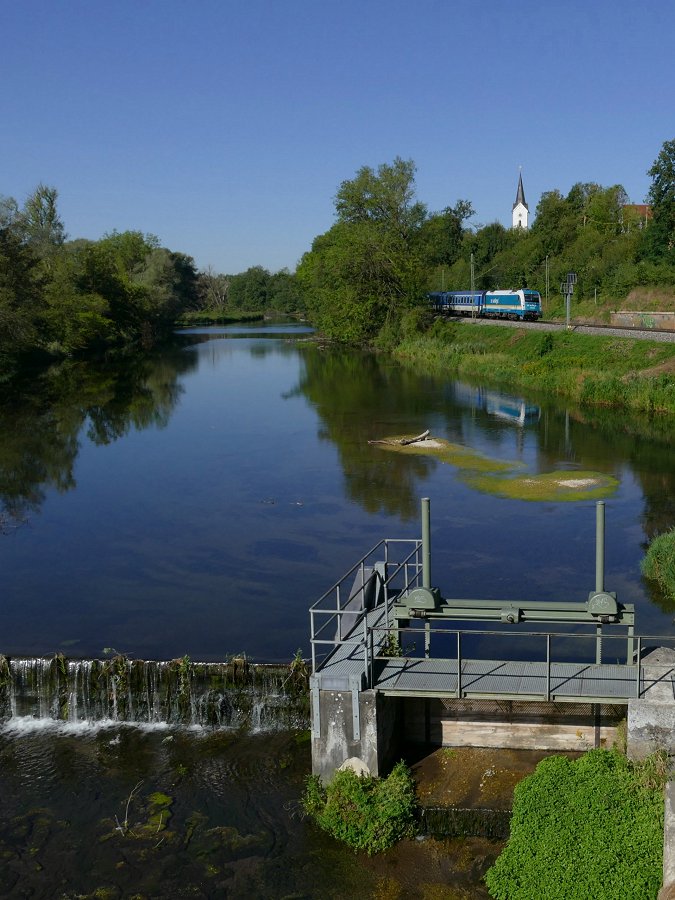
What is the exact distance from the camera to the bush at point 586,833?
10.3 meters

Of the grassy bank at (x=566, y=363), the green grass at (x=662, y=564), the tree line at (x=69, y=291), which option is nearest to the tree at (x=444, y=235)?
the grassy bank at (x=566, y=363)

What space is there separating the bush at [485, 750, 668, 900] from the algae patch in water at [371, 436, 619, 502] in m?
17.7

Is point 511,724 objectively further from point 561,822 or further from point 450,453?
point 450,453

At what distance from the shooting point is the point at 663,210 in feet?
243

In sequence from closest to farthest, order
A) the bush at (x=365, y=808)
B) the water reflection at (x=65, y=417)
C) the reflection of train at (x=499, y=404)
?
the bush at (x=365, y=808)
the water reflection at (x=65, y=417)
the reflection of train at (x=499, y=404)

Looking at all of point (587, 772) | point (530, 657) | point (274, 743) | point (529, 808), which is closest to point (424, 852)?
point (529, 808)

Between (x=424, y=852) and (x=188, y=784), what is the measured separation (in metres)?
4.04

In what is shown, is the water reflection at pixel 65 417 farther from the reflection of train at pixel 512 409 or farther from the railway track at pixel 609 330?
the railway track at pixel 609 330

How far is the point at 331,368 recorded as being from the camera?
74938 millimetres

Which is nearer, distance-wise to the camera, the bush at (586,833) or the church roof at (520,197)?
the bush at (586,833)

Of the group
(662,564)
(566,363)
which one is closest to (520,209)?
(566,363)

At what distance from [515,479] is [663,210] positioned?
51.5 metres

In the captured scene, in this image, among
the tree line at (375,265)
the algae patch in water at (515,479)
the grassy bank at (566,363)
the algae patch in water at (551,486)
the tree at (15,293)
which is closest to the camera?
the algae patch in water at (551,486)

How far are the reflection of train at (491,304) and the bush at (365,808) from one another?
211 ft
